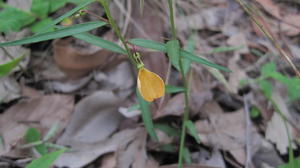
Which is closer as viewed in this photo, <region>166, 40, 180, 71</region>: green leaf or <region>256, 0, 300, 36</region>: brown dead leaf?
<region>166, 40, 180, 71</region>: green leaf

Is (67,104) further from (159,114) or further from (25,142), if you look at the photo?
(159,114)

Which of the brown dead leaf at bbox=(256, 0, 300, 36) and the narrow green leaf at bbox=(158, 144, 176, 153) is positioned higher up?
the brown dead leaf at bbox=(256, 0, 300, 36)

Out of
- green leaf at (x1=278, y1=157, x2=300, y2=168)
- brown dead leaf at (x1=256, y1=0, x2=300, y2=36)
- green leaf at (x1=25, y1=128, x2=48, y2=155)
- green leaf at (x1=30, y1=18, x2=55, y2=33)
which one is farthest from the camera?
brown dead leaf at (x1=256, y1=0, x2=300, y2=36)

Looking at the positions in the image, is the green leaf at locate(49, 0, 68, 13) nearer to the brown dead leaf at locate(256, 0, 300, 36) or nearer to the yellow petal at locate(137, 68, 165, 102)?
the yellow petal at locate(137, 68, 165, 102)

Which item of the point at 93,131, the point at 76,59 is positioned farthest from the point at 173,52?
the point at 76,59

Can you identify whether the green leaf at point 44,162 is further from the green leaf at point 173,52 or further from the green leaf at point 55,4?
the green leaf at point 55,4

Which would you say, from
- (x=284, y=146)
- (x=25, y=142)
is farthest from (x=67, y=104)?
(x=284, y=146)

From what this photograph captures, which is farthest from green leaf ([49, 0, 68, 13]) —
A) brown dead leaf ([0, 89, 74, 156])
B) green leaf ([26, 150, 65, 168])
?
green leaf ([26, 150, 65, 168])
